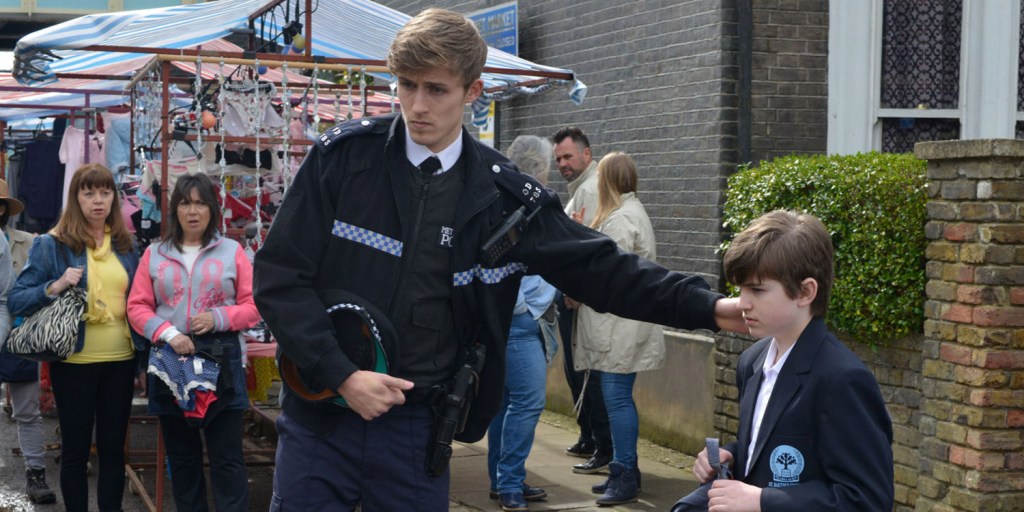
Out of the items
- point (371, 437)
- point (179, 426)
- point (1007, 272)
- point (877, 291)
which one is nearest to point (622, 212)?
point (877, 291)

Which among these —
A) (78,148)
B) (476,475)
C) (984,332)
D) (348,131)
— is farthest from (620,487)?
(78,148)

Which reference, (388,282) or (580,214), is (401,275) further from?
(580,214)

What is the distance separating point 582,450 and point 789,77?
3.06 m

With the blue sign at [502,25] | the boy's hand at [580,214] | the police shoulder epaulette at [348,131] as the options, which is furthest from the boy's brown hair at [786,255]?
the blue sign at [502,25]

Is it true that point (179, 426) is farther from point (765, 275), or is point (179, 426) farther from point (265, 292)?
point (765, 275)

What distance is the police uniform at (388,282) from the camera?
3.40 meters

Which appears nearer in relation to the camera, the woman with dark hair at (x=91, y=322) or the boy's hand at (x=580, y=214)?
the woman with dark hair at (x=91, y=322)

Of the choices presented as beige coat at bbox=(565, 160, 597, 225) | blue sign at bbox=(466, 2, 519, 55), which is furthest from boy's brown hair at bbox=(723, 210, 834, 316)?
blue sign at bbox=(466, 2, 519, 55)

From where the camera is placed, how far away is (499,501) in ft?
25.8

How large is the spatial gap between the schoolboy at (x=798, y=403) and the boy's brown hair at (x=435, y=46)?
2.76 feet

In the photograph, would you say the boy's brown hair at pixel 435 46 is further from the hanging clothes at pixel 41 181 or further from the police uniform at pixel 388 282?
the hanging clothes at pixel 41 181

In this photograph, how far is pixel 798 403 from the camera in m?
3.13

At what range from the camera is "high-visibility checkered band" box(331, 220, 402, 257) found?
11.3ft

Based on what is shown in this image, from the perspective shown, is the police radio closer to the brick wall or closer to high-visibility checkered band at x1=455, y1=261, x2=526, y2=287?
high-visibility checkered band at x1=455, y1=261, x2=526, y2=287
